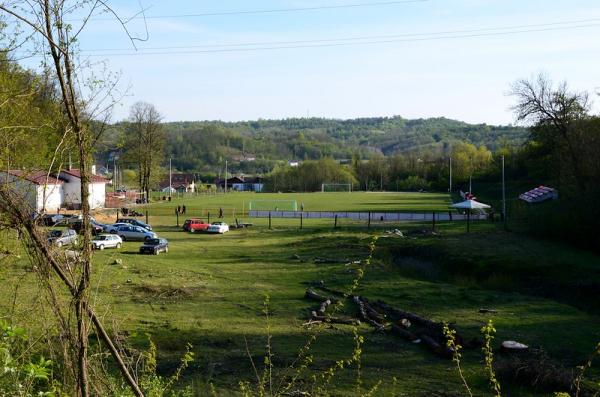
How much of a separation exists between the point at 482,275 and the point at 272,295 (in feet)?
40.9

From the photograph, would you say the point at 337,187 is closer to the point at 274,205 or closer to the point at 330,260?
the point at 274,205

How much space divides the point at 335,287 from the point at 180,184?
11398 centimetres

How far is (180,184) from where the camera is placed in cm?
13650

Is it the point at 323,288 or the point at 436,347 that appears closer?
the point at 436,347

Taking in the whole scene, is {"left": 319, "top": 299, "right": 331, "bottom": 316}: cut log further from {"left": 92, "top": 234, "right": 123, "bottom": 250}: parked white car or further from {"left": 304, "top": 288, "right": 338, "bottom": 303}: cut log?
{"left": 92, "top": 234, "right": 123, "bottom": 250}: parked white car

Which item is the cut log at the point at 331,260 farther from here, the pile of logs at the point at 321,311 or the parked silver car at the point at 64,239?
the parked silver car at the point at 64,239

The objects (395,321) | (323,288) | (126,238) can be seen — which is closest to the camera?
(395,321)

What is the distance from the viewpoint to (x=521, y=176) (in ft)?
300

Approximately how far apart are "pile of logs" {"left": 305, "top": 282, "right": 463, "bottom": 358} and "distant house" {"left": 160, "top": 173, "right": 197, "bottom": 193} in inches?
4150

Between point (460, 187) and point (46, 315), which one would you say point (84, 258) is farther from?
point (460, 187)

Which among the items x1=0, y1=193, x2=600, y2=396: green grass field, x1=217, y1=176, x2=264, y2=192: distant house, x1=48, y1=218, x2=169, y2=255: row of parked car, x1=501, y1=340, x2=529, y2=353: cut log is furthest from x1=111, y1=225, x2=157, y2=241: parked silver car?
x1=217, y1=176, x2=264, y2=192: distant house

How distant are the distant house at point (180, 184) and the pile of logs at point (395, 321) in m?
105

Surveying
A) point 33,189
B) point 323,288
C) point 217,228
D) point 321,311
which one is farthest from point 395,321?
point 217,228

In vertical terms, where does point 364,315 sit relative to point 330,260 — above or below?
below
